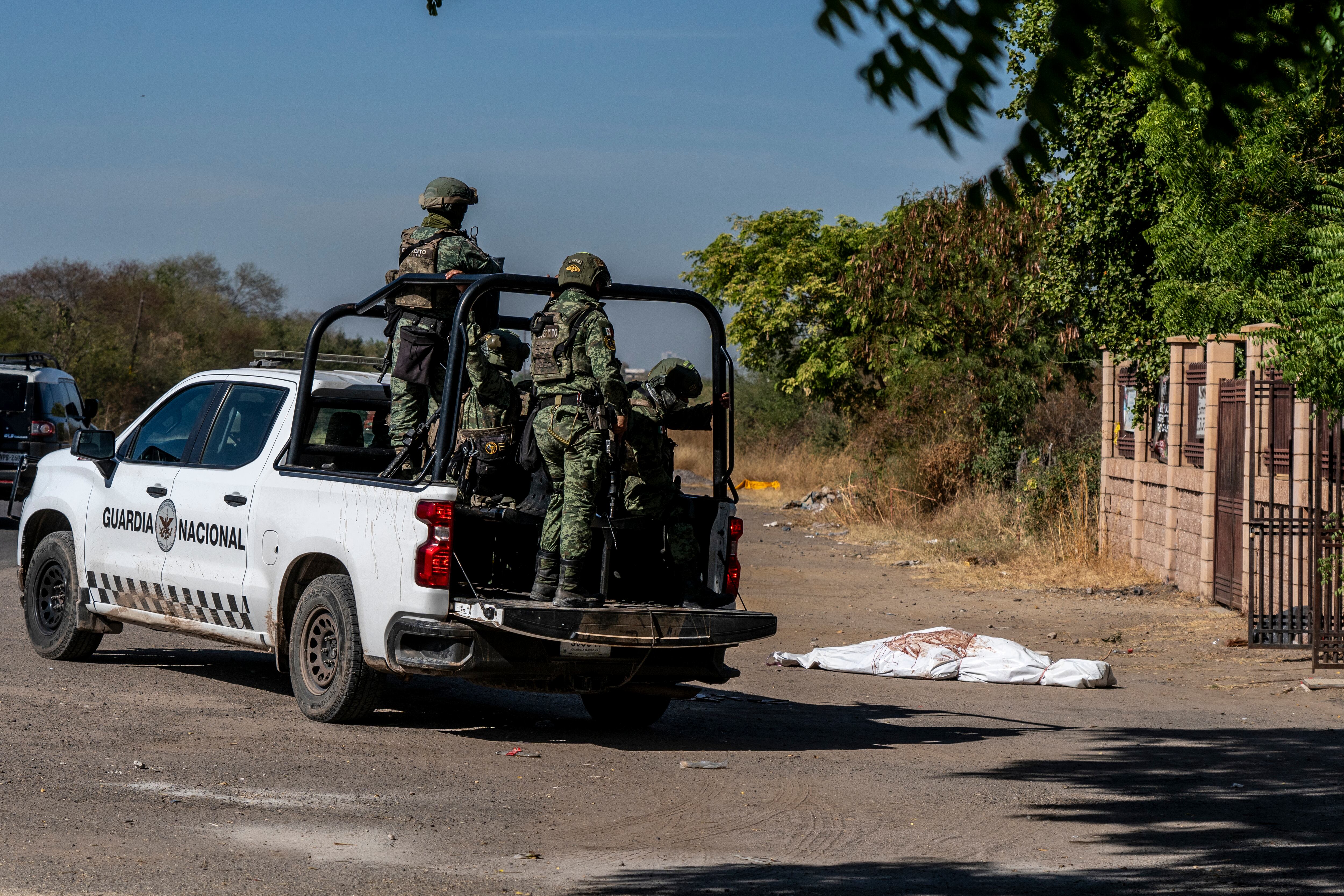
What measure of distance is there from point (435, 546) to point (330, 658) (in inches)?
45.9

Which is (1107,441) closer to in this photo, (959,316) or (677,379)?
(959,316)

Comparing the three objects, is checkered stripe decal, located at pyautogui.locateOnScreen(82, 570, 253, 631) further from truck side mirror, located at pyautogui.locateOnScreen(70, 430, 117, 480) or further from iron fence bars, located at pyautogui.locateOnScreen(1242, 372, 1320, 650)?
iron fence bars, located at pyautogui.locateOnScreen(1242, 372, 1320, 650)

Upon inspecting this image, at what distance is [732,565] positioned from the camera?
27.5 feet

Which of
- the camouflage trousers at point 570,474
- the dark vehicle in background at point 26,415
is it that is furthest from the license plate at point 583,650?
the dark vehicle in background at point 26,415

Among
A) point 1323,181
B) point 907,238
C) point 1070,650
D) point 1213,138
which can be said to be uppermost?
point 907,238

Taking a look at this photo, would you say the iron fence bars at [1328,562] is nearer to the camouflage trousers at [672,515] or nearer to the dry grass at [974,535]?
the camouflage trousers at [672,515]

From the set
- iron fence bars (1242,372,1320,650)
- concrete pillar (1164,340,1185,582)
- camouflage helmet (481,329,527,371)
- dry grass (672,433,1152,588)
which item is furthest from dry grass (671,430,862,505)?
camouflage helmet (481,329,527,371)

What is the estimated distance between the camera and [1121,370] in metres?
19.0

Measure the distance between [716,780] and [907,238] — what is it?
899 inches

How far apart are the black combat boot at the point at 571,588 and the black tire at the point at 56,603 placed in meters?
3.74

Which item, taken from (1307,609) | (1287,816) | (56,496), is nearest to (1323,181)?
A: (1307,609)

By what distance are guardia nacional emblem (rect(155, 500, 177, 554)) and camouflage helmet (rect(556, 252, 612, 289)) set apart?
2875 mm

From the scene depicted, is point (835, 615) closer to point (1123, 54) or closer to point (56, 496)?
point (56, 496)

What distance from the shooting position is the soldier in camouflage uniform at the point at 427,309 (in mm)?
8391
